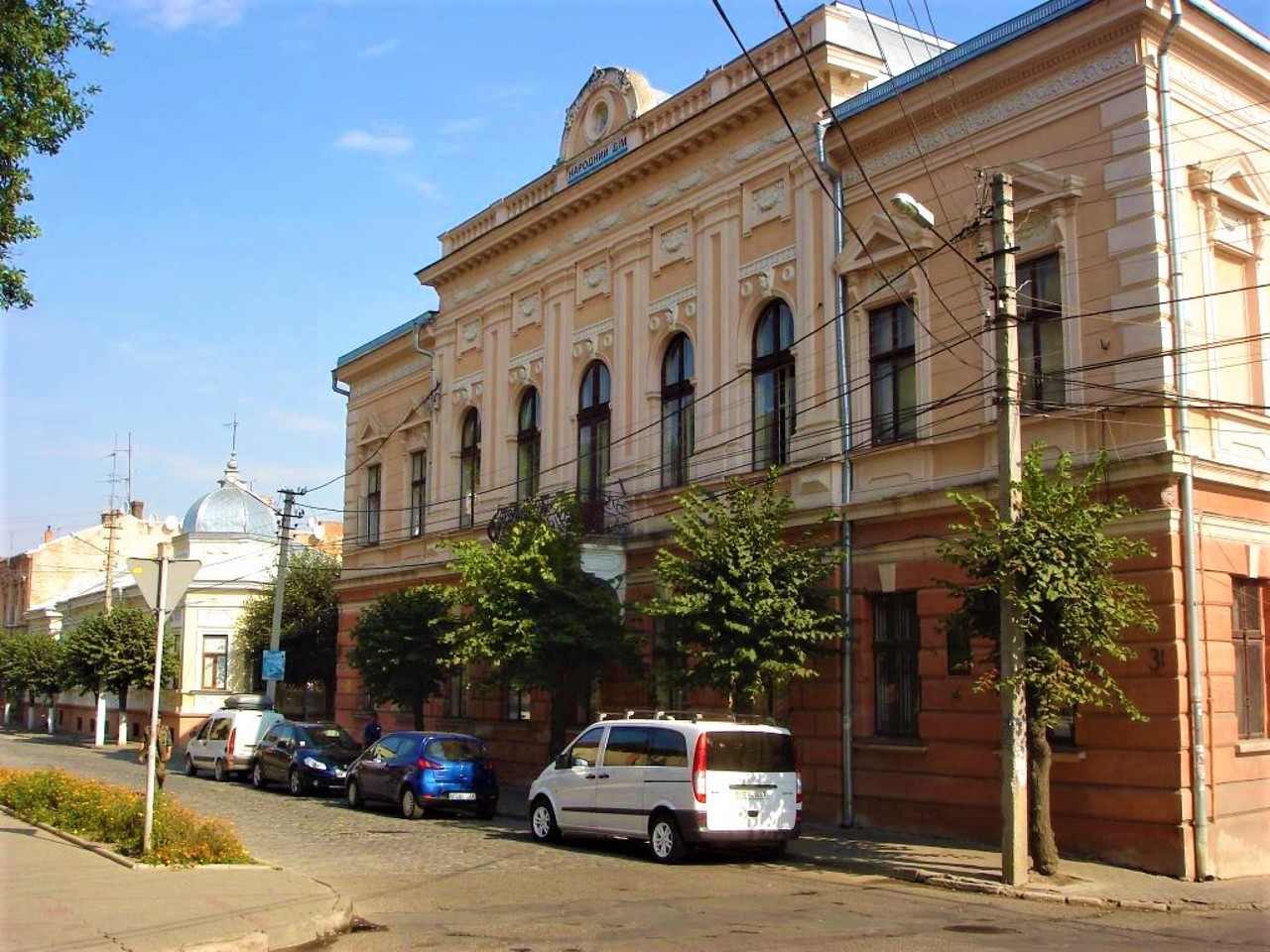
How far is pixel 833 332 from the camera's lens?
21.8 metres

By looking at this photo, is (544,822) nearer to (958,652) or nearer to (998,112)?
(958,652)

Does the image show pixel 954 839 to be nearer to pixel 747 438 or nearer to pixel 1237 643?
pixel 1237 643

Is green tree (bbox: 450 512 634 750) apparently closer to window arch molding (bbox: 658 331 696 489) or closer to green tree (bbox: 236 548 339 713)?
window arch molding (bbox: 658 331 696 489)

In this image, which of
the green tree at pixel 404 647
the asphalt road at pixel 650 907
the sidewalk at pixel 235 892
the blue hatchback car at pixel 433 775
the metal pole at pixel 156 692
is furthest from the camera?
the green tree at pixel 404 647

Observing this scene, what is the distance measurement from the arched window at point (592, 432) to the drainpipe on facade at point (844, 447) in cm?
731

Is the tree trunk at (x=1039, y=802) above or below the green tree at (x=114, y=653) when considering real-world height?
below

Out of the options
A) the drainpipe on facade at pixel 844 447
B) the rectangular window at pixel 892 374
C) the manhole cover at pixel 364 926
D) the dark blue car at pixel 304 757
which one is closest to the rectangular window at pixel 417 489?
the dark blue car at pixel 304 757

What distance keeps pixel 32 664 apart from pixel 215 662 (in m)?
13.5

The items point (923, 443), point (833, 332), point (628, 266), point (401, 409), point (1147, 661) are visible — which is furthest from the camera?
point (401, 409)

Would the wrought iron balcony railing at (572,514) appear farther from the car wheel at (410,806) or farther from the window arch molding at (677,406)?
the car wheel at (410,806)

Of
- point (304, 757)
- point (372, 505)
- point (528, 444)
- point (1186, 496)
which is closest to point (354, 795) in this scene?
point (304, 757)

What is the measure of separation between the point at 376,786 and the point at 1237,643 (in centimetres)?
1446

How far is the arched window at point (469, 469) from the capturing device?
1287 inches

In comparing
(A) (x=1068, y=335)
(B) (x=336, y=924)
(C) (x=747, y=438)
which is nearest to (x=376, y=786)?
(C) (x=747, y=438)
